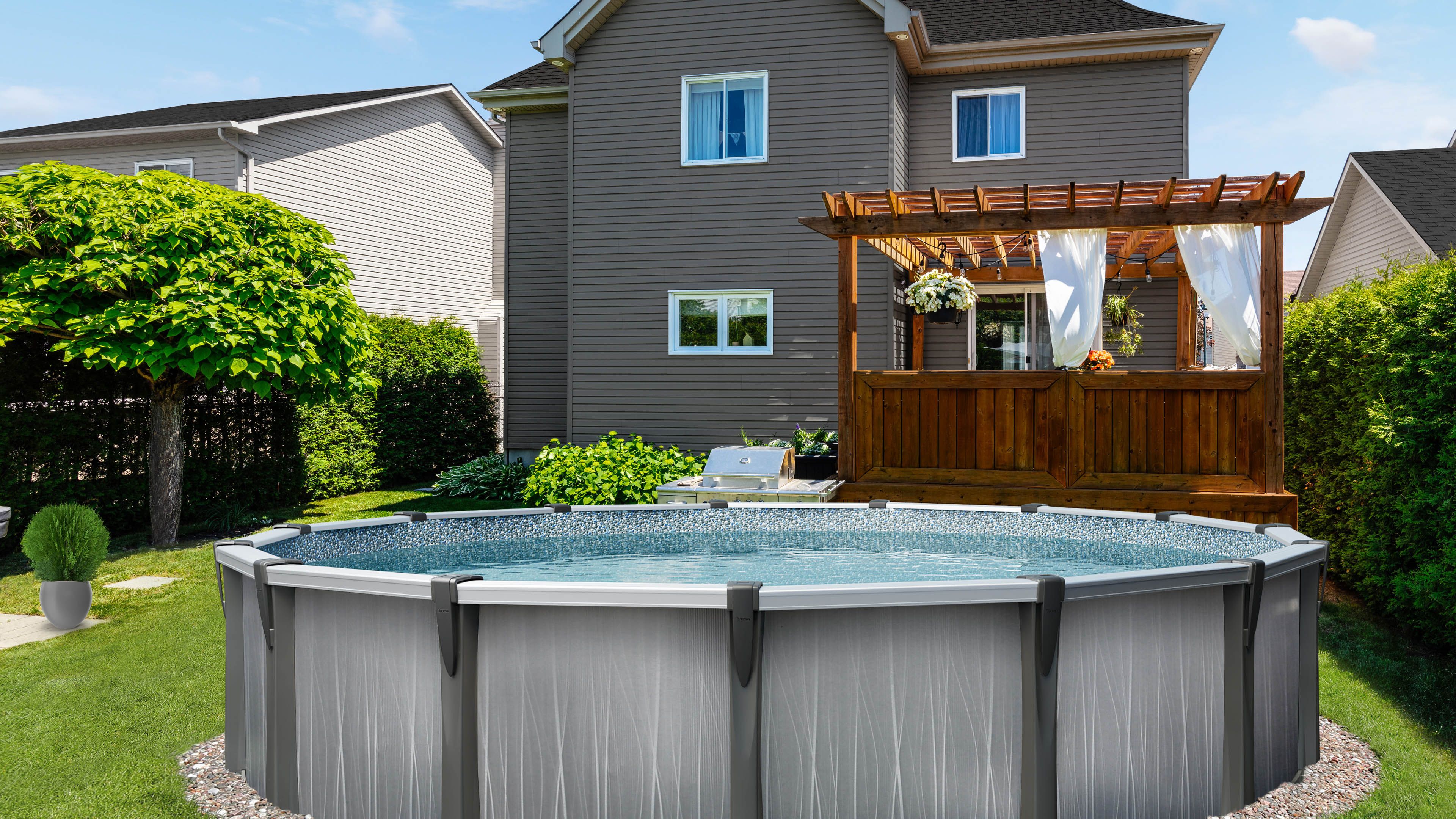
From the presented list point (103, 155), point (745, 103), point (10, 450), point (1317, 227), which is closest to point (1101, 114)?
point (745, 103)

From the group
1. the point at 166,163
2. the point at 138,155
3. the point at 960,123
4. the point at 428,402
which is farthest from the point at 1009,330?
the point at 138,155

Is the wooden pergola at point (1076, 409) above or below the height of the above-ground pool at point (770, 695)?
above

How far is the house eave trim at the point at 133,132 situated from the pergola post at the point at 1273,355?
13694 millimetres

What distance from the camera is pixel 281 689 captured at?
3389mm

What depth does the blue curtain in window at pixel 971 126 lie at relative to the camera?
11516 millimetres

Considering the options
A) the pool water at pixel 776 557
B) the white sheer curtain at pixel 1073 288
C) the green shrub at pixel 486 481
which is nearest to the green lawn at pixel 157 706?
the pool water at pixel 776 557

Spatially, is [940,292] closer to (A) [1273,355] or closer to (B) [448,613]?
(A) [1273,355]

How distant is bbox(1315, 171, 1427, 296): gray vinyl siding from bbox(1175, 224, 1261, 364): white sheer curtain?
1051cm

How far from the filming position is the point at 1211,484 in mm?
7676

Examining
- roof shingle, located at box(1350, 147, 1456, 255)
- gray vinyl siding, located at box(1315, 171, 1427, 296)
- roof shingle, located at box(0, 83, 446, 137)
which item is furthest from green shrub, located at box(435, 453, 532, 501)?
gray vinyl siding, located at box(1315, 171, 1427, 296)

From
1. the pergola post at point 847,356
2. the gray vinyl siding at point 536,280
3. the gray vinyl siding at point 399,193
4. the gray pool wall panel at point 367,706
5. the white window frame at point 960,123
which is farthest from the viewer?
the gray vinyl siding at point 399,193

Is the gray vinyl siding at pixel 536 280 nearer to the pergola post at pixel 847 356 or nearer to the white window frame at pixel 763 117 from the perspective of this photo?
the white window frame at pixel 763 117

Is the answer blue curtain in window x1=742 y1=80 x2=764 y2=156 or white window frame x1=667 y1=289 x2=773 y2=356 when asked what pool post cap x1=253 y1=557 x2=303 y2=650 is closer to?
white window frame x1=667 y1=289 x2=773 y2=356

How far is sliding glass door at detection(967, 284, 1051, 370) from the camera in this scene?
1171cm
